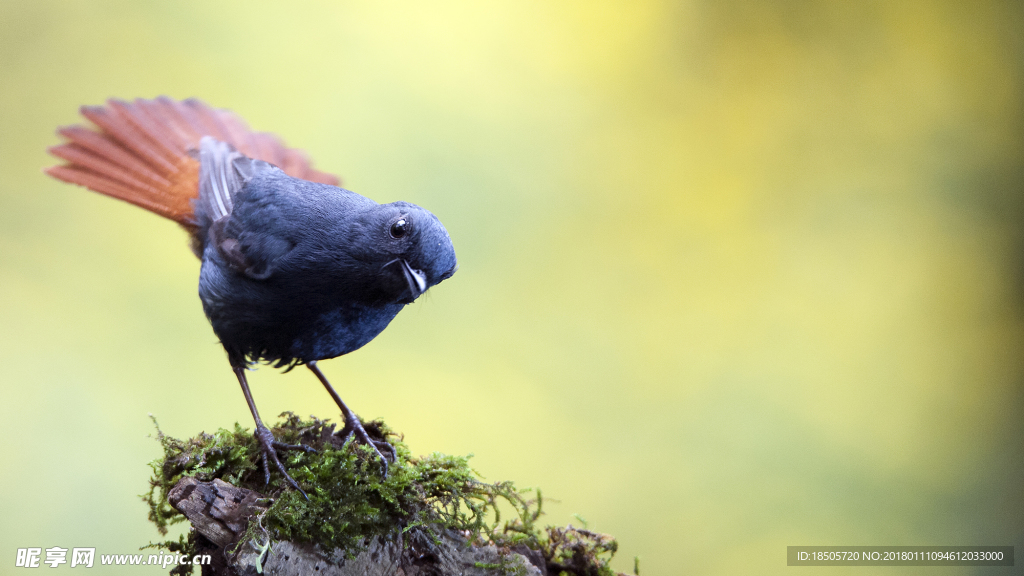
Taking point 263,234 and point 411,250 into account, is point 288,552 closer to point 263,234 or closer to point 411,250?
point 411,250

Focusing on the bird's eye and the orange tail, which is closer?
the bird's eye

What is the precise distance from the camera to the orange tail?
3.20m

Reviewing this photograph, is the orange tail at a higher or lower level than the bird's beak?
higher

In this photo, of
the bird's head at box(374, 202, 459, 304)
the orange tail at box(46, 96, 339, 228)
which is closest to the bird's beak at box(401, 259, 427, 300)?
the bird's head at box(374, 202, 459, 304)

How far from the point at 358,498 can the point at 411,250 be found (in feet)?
2.76

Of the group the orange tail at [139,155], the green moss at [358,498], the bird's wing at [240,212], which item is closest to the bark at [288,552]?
the green moss at [358,498]

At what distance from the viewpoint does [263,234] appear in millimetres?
2684

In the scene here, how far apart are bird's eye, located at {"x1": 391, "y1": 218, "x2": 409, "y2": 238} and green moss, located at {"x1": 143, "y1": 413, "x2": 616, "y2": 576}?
792 millimetres

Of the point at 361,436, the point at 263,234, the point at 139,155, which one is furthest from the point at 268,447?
the point at 139,155

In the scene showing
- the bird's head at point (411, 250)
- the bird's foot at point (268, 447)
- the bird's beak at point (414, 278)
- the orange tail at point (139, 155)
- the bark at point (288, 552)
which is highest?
the orange tail at point (139, 155)

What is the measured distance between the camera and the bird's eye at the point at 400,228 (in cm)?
234

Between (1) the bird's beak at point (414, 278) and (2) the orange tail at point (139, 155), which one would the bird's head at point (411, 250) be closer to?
(1) the bird's beak at point (414, 278)

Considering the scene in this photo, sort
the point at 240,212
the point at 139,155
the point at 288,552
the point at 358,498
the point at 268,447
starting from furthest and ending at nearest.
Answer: the point at 139,155 → the point at 240,212 → the point at 268,447 → the point at 358,498 → the point at 288,552

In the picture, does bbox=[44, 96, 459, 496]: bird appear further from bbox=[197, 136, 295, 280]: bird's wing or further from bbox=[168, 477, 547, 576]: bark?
bbox=[168, 477, 547, 576]: bark
